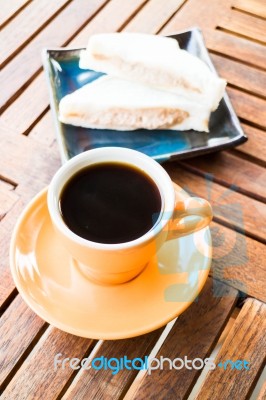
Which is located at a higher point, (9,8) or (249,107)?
(9,8)

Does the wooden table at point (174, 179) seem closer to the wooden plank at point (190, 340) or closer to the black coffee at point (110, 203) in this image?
the wooden plank at point (190, 340)

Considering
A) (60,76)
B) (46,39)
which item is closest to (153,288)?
(60,76)

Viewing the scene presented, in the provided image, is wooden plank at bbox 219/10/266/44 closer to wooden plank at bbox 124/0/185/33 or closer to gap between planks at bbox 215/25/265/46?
gap between planks at bbox 215/25/265/46

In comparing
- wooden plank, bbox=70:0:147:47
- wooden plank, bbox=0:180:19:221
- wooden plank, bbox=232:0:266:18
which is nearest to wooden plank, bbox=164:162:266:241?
wooden plank, bbox=0:180:19:221

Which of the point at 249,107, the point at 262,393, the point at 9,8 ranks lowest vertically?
the point at 262,393

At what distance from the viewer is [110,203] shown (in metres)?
0.50

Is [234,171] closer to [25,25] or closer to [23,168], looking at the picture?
[23,168]

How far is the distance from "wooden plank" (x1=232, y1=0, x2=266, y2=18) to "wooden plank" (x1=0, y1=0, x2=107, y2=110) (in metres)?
0.27

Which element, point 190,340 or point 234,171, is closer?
point 190,340

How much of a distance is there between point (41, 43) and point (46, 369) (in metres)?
0.58

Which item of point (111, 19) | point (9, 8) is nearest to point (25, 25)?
point (9, 8)

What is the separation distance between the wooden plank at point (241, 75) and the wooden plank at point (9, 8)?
39cm

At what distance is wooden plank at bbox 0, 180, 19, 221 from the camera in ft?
1.99

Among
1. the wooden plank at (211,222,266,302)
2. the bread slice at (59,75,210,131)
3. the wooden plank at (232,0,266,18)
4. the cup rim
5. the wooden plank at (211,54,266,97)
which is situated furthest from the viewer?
the wooden plank at (232,0,266,18)
